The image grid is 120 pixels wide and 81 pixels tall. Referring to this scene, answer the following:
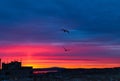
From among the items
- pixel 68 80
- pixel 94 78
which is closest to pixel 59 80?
pixel 68 80

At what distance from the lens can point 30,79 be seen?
7466 inches

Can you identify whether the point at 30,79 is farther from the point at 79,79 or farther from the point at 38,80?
the point at 79,79

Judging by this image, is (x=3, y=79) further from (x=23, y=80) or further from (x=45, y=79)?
(x=45, y=79)

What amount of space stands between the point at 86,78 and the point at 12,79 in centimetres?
3963

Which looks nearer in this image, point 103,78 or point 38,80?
point 38,80

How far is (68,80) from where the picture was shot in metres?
190

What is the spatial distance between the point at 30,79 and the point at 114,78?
44.4 m

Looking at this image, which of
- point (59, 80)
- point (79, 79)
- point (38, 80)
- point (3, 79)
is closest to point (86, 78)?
point (79, 79)

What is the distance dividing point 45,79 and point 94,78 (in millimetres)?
27370

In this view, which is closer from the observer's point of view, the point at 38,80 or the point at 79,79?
the point at 38,80

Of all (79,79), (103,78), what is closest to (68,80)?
(79,79)

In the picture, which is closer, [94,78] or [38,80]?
[38,80]

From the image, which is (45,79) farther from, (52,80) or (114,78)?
(114,78)

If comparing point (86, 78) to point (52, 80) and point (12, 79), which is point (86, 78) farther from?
point (12, 79)
